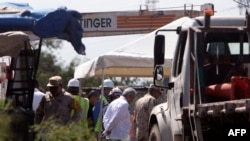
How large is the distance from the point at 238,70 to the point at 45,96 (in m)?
4.26

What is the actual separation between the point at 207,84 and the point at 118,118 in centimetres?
527

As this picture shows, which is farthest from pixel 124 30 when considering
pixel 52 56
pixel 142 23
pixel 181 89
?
pixel 52 56

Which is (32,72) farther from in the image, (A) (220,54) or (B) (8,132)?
(B) (8,132)

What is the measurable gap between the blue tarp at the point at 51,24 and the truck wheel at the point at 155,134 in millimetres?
1462

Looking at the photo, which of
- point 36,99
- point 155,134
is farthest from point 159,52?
point 36,99

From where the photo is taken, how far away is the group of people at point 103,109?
13055mm

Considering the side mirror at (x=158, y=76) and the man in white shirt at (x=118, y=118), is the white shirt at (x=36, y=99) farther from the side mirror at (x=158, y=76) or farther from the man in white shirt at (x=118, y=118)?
the side mirror at (x=158, y=76)

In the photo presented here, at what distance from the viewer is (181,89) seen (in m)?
10.7

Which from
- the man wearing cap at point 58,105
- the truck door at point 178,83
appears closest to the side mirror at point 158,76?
the truck door at point 178,83

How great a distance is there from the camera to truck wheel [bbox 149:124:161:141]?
469 inches

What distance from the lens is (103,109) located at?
55.9ft

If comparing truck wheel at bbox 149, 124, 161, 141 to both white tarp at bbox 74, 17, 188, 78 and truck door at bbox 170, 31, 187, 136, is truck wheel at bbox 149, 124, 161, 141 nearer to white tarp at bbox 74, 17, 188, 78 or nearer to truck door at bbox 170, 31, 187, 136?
truck door at bbox 170, 31, 187, 136

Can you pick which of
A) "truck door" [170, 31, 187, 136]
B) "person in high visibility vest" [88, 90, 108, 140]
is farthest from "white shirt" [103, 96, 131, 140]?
"truck door" [170, 31, 187, 136]

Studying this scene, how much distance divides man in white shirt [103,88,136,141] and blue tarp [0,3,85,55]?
2.71m
